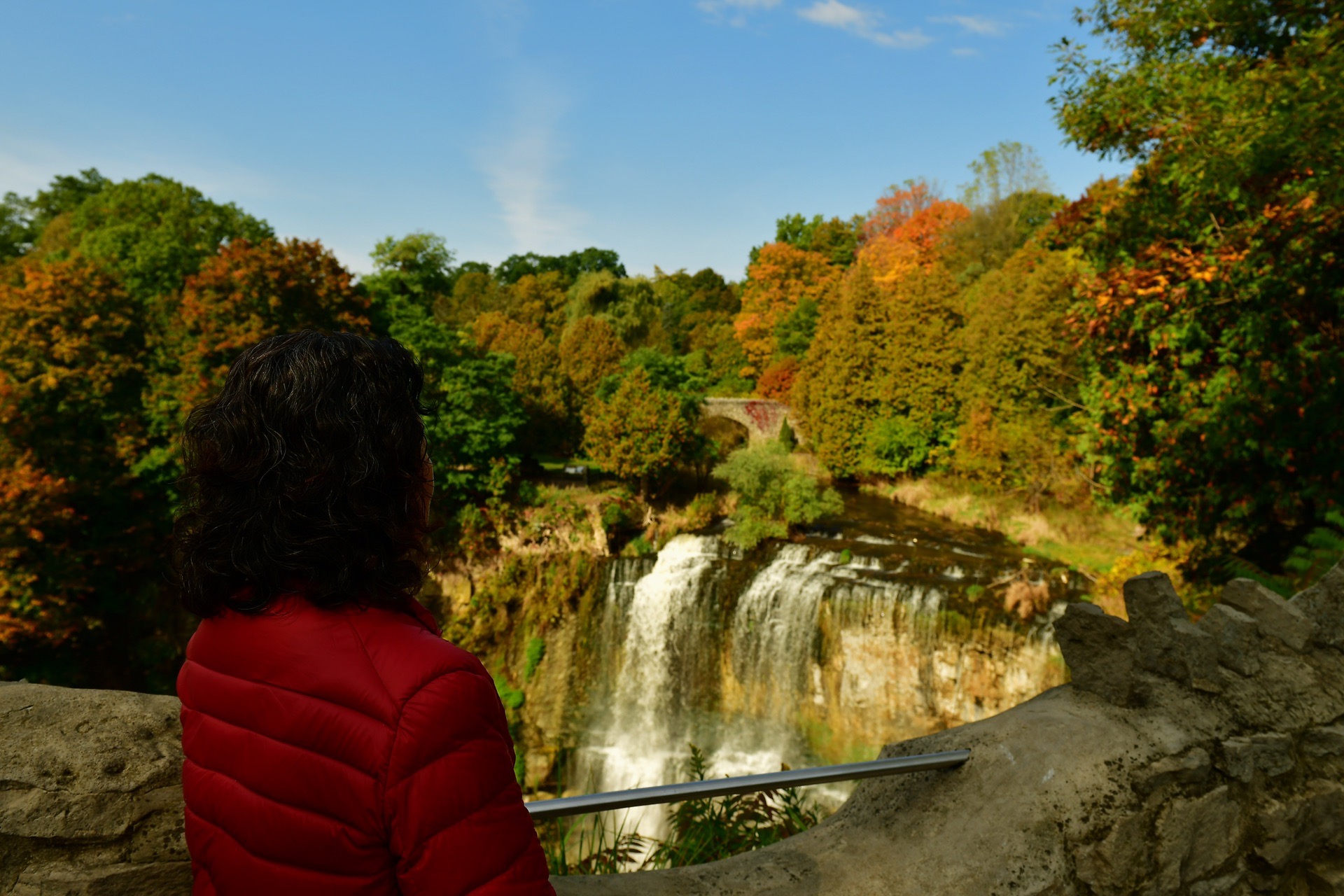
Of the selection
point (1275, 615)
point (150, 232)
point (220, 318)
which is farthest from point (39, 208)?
point (1275, 615)

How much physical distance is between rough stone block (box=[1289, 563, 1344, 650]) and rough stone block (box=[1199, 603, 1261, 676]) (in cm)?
22

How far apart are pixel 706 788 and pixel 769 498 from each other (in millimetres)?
14095

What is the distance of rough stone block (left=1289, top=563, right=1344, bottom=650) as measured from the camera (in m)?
2.46

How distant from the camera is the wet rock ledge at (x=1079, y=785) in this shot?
150 centimetres

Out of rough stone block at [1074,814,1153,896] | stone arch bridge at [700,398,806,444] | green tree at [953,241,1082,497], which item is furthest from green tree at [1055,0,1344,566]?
stone arch bridge at [700,398,806,444]

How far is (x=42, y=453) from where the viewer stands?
44.6ft

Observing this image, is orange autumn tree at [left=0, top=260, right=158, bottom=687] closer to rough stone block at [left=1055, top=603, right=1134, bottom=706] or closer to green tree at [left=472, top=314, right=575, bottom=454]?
green tree at [left=472, top=314, right=575, bottom=454]

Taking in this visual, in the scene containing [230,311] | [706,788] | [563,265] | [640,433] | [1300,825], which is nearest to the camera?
[706,788]

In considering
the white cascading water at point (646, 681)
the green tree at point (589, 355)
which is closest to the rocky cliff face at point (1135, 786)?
the white cascading water at point (646, 681)

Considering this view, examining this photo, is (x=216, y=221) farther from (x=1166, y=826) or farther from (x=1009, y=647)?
(x=1166, y=826)

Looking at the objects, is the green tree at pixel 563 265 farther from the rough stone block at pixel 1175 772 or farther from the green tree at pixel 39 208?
the rough stone block at pixel 1175 772

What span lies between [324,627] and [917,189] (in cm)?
3974

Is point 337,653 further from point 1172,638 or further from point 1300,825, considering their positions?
point 1300,825

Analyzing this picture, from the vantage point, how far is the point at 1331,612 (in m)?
2.47
